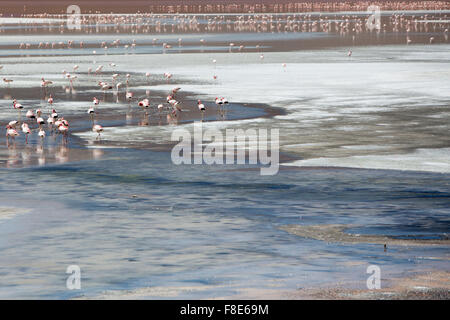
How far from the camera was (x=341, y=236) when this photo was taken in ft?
48.3

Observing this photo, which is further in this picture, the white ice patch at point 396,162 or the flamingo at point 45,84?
the flamingo at point 45,84

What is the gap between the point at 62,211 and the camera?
16859mm

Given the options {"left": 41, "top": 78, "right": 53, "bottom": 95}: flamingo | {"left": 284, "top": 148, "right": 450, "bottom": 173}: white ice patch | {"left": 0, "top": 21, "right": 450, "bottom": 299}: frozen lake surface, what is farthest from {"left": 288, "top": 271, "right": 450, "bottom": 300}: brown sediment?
{"left": 41, "top": 78, "right": 53, "bottom": 95}: flamingo

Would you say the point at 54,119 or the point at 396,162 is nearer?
the point at 396,162

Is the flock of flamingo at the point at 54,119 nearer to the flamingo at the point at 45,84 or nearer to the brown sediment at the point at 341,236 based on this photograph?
the flamingo at the point at 45,84

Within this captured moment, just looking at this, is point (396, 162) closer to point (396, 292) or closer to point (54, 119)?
point (396, 292)

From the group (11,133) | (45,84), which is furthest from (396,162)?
(45,84)

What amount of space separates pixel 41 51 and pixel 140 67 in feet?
73.7

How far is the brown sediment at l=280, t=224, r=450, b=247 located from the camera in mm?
14305

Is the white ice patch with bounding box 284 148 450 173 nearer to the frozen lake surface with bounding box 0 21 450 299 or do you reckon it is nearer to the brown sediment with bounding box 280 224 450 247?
the frozen lake surface with bounding box 0 21 450 299

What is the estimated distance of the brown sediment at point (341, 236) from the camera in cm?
1430

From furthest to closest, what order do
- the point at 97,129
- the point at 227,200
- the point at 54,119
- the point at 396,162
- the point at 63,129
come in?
the point at 54,119
the point at 97,129
the point at 63,129
the point at 396,162
the point at 227,200

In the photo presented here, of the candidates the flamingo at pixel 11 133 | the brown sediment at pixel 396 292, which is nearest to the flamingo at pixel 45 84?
the flamingo at pixel 11 133

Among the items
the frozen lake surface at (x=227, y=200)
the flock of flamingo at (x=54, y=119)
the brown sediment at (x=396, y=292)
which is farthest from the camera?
the flock of flamingo at (x=54, y=119)
